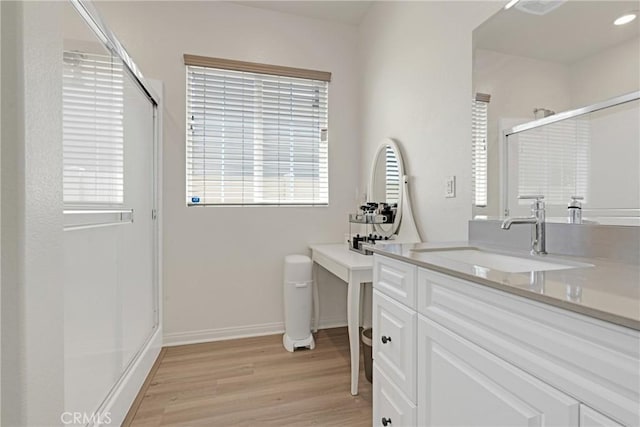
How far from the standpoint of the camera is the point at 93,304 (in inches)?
49.5

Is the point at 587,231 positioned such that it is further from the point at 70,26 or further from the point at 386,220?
the point at 70,26

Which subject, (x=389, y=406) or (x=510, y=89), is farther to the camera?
(x=510, y=89)

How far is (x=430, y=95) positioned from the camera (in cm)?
181

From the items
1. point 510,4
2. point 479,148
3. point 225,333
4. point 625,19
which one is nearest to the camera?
point 625,19

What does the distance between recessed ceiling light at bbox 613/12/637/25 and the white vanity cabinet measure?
98cm

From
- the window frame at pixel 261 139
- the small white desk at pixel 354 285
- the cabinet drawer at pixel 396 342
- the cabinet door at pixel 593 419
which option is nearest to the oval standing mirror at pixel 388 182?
the small white desk at pixel 354 285

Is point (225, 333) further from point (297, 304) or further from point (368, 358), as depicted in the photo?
point (368, 358)

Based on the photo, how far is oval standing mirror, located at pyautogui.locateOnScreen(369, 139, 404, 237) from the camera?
6.90ft

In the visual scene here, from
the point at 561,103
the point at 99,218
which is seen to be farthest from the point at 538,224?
the point at 99,218

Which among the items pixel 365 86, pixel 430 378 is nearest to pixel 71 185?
pixel 430 378

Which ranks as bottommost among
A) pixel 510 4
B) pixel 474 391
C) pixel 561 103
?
pixel 474 391

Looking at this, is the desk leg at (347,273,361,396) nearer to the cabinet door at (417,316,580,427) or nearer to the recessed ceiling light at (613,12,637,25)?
the cabinet door at (417,316,580,427)

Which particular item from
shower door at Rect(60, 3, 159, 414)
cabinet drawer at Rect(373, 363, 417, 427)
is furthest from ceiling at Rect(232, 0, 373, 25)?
cabinet drawer at Rect(373, 363, 417, 427)

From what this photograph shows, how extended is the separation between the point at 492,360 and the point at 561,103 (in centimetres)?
101
